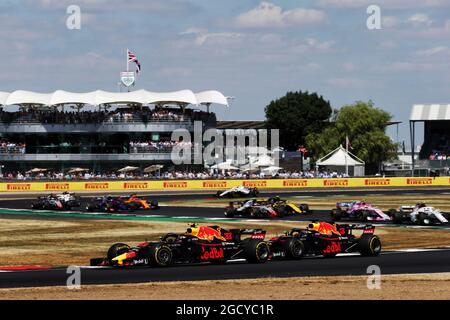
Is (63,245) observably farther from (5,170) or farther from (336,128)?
(336,128)

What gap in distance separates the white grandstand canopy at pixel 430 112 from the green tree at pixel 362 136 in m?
10.2

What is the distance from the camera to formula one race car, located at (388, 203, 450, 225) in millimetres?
44906

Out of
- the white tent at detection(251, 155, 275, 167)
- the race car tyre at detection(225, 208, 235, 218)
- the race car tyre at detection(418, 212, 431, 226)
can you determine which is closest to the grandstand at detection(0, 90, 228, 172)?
the white tent at detection(251, 155, 275, 167)

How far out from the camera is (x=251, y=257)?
28906 millimetres

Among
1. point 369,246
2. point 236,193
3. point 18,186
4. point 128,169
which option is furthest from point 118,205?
point 128,169

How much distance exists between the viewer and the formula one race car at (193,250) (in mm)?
27625

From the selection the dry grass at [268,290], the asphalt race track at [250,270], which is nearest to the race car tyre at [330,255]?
the asphalt race track at [250,270]

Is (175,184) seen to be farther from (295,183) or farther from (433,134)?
(433,134)

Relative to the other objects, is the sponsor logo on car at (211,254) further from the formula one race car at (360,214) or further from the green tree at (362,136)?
the green tree at (362,136)

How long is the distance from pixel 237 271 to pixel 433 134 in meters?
103

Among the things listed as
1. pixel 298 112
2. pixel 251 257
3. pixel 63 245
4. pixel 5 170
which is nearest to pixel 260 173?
pixel 5 170

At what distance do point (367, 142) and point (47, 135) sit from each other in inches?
1770

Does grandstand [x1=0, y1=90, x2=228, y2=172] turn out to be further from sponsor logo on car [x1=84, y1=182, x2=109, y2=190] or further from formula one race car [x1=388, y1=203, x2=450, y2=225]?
formula one race car [x1=388, y1=203, x2=450, y2=225]
